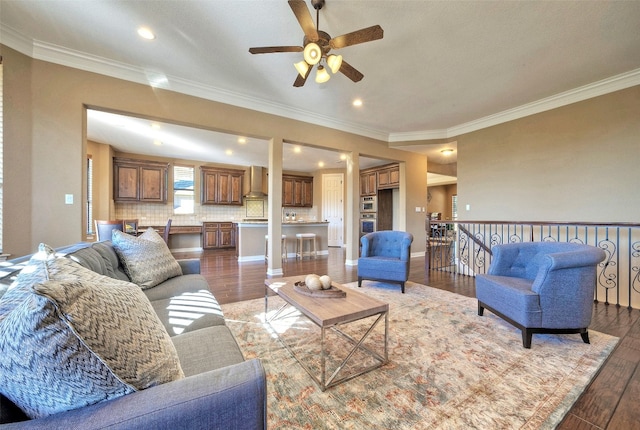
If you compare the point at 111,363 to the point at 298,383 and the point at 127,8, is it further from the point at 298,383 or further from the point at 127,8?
the point at 127,8

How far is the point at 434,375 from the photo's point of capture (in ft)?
5.54

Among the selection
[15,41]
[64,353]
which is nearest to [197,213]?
[15,41]

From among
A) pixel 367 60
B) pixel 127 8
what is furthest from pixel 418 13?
pixel 127 8

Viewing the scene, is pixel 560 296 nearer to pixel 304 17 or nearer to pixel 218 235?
pixel 304 17

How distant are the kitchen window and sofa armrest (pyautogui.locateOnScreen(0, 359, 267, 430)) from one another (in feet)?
25.9

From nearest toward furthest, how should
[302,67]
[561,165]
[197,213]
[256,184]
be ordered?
[302,67]
[561,165]
[197,213]
[256,184]

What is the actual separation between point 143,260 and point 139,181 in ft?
19.4

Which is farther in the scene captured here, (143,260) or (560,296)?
(143,260)

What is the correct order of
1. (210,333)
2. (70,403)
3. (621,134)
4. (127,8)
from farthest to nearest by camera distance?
(621,134) < (127,8) < (210,333) < (70,403)

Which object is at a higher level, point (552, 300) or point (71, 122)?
point (71, 122)

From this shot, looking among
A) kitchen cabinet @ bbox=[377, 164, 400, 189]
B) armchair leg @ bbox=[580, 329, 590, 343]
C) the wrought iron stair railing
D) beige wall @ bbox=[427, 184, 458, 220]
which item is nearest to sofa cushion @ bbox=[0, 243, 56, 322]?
armchair leg @ bbox=[580, 329, 590, 343]

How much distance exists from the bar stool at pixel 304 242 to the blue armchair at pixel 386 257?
2.53 m

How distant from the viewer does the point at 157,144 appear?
20.1ft

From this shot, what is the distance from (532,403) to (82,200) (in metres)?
4.53
